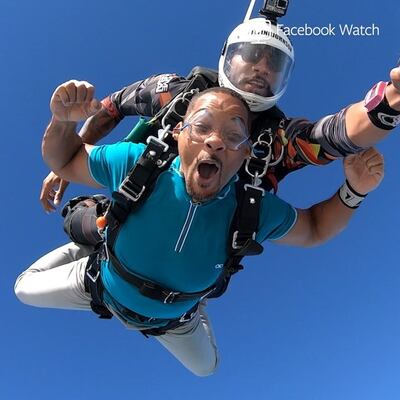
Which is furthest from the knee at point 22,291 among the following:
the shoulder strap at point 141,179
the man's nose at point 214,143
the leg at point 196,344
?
the man's nose at point 214,143

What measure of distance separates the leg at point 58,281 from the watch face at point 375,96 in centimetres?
221

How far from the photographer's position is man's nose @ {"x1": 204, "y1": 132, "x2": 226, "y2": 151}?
249cm

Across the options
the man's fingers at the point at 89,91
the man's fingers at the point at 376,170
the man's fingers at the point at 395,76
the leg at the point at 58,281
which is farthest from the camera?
the leg at the point at 58,281

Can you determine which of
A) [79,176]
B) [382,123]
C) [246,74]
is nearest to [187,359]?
[79,176]

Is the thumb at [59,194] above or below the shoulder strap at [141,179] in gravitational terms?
above

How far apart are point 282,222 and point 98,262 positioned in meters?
1.24

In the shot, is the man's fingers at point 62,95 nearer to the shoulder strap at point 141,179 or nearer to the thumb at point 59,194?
the shoulder strap at point 141,179

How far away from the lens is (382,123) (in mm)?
2330

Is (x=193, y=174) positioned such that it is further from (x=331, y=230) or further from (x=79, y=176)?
(x=331, y=230)

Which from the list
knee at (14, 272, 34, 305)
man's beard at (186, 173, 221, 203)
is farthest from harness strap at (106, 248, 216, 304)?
knee at (14, 272, 34, 305)

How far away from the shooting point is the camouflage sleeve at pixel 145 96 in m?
3.54

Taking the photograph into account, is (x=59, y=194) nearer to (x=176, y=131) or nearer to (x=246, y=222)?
(x=176, y=131)

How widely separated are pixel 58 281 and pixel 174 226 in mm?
1513

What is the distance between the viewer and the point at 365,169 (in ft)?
9.18
